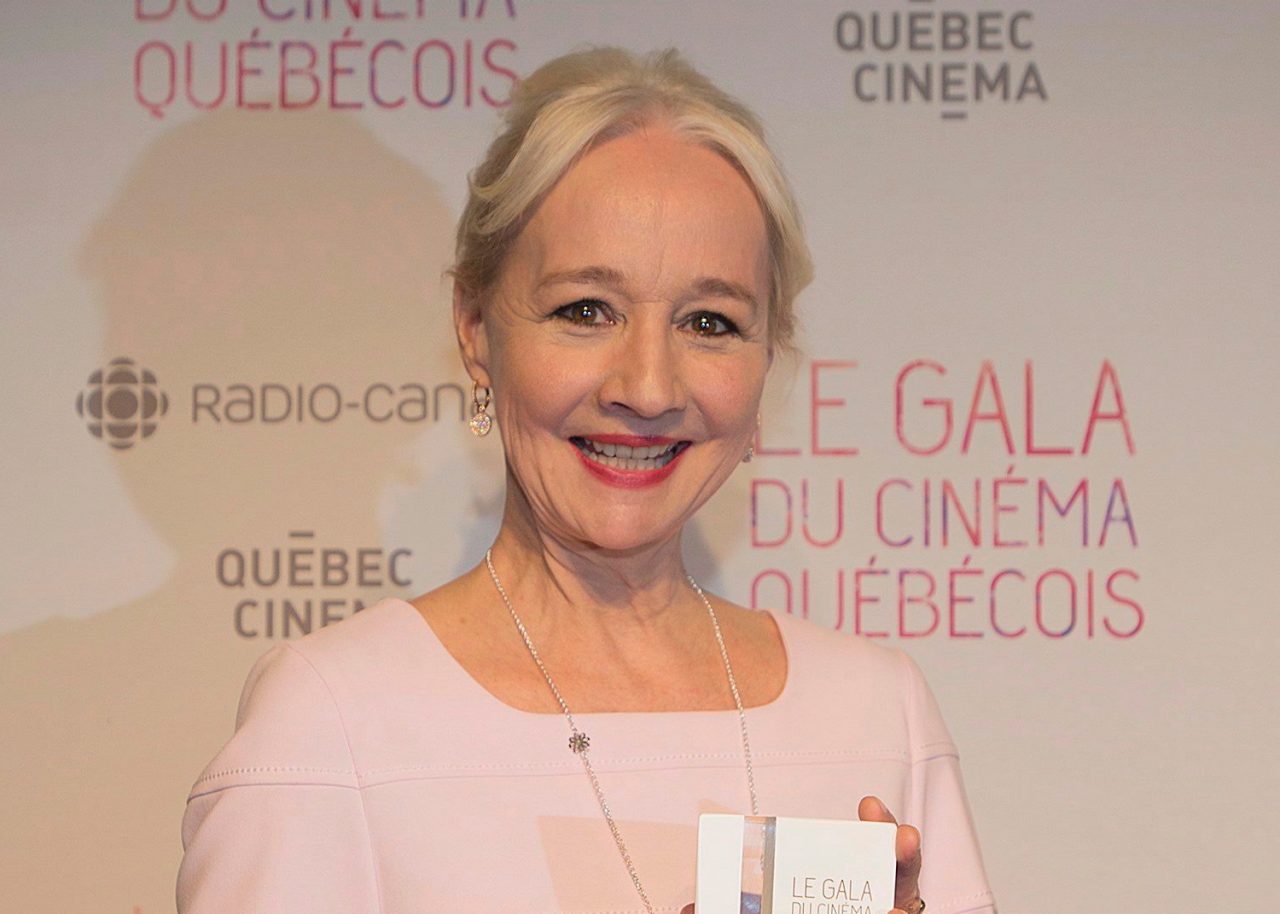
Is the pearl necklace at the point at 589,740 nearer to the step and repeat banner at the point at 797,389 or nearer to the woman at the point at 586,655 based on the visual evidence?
the woman at the point at 586,655

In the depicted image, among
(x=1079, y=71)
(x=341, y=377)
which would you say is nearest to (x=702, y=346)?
(x=341, y=377)

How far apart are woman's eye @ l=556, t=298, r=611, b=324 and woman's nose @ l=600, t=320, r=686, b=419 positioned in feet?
0.11

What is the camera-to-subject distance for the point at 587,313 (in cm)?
163

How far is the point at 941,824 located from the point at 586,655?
0.44m

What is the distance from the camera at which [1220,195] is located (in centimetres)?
256

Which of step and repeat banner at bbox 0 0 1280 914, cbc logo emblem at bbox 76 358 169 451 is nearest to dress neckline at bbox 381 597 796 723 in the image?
step and repeat banner at bbox 0 0 1280 914

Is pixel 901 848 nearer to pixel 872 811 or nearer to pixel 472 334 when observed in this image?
pixel 872 811

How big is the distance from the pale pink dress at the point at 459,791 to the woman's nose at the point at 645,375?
319 mm

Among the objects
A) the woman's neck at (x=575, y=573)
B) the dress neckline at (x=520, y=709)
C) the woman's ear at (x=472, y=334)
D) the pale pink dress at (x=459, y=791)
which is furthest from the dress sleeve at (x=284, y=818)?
the woman's ear at (x=472, y=334)

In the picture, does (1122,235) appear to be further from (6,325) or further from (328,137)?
(6,325)

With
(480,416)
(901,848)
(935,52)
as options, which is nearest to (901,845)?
(901,848)

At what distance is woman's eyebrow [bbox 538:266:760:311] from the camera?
1.60 metres

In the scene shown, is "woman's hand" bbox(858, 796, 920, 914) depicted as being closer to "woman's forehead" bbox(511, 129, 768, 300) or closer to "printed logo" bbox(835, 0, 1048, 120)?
"woman's forehead" bbox(511, 129, 768, 300)

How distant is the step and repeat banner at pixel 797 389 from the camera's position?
2498 mm
